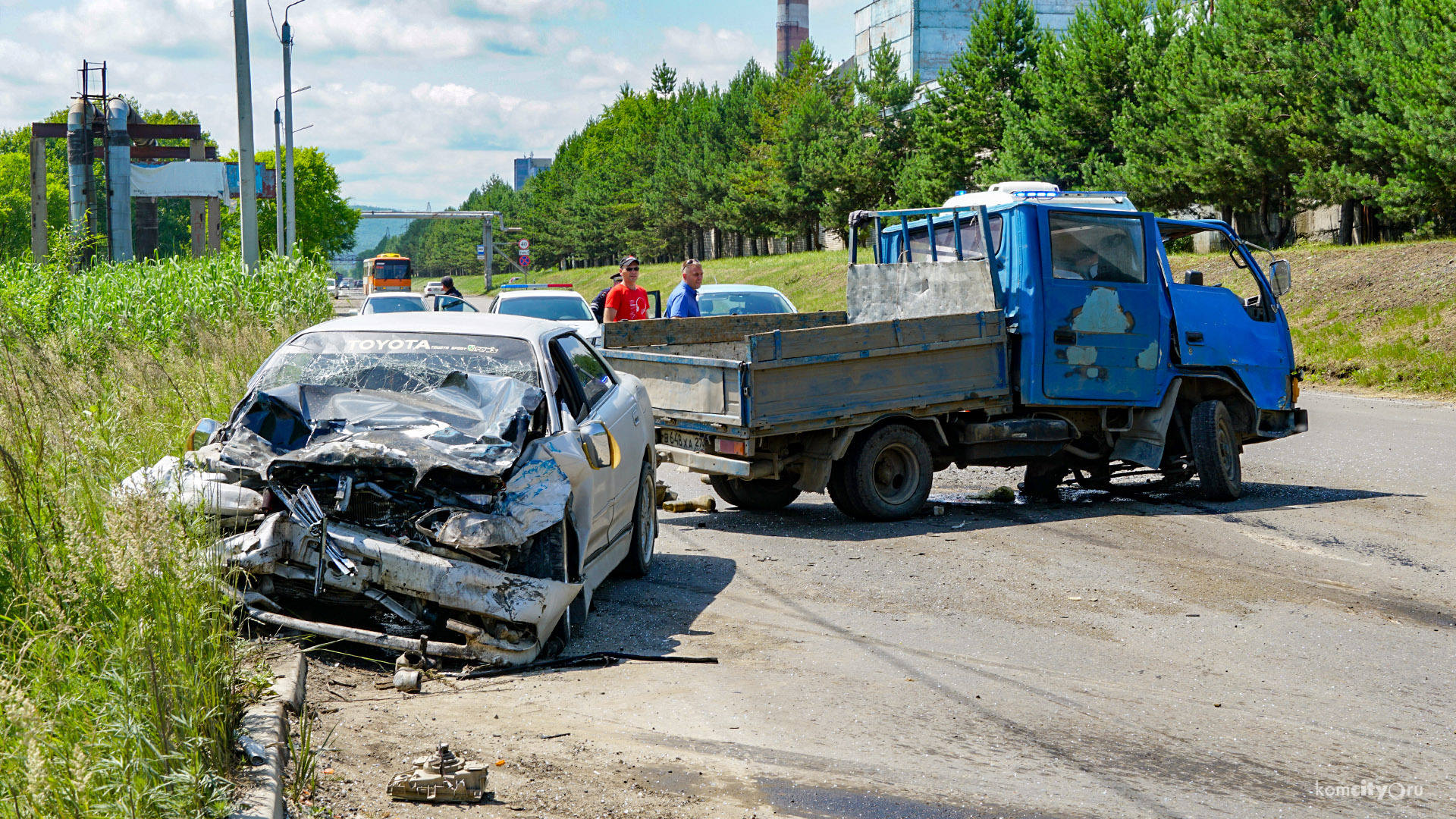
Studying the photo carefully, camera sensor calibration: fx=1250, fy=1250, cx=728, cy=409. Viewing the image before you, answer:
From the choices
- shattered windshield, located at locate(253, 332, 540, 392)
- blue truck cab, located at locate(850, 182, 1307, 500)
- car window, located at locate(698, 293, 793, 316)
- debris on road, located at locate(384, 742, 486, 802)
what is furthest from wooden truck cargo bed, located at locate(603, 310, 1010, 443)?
car window, located at locate(698, 293, 793, 316)

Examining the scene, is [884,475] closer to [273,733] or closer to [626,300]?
[626,300]

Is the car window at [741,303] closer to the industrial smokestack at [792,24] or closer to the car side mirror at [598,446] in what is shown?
the car side mirror at [598,446]

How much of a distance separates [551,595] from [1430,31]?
25.6 metres

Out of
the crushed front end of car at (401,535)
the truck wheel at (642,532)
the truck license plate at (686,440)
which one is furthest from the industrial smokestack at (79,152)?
the crushed front end of car at (401,535)

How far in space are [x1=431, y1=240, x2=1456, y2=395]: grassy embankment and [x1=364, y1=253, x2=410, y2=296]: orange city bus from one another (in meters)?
47.1

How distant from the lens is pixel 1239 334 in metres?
10.8

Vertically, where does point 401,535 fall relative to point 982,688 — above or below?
above

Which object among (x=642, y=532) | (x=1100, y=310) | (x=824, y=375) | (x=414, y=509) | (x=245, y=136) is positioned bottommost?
(x=642, y=532)

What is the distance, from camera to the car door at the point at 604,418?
6.39 metres

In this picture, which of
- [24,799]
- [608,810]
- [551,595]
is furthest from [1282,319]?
[24,799]

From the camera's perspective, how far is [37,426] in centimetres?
482

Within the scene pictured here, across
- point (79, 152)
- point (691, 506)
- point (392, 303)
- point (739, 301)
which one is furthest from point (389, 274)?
point (691, 506)

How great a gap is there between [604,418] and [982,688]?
261 cm

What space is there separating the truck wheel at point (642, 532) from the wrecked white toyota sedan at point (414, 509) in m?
0.96
